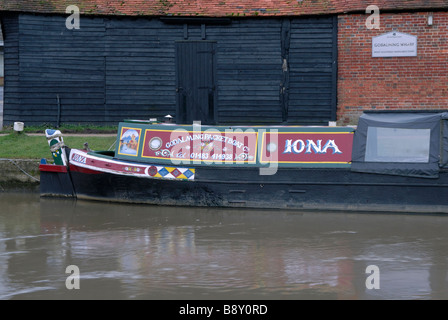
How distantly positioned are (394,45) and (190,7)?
5.51 m

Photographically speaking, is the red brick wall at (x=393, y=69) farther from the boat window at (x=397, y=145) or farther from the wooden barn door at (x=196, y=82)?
the boat window at (x=397, y=145)

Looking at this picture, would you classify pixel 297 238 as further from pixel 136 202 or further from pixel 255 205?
pixel 136 202

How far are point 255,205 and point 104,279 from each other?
4.81m

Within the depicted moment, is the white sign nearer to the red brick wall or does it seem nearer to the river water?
the red brick wall

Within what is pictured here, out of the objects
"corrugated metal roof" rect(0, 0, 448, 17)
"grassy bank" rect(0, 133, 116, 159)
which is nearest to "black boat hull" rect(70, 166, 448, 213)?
"grassy bank" rect(0, 133, 116, 159)

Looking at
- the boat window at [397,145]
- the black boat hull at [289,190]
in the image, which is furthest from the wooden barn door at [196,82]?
the boat window at [397,145]

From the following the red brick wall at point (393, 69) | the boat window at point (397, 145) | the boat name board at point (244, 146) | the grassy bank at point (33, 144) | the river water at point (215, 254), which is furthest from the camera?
the red brick wall at point (393, 69)

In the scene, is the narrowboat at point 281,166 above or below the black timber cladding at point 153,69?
below

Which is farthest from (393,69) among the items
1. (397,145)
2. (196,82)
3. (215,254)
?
(215,254)

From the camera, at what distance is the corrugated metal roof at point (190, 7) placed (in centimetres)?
1942

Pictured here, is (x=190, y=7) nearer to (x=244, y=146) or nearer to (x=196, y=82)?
(x=196, y=82)

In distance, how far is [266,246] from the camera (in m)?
10.7

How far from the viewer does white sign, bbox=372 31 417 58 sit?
18.8m

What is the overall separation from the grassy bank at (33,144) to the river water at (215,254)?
8.63 feet
